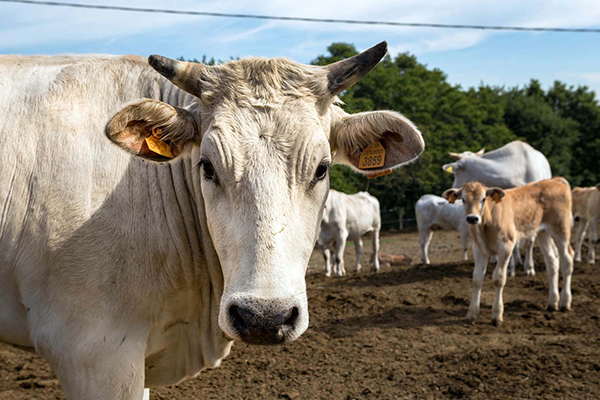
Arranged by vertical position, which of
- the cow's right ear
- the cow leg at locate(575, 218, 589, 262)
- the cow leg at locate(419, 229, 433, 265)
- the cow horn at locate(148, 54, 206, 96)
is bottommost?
the cow leg at locate(419, 229, 433, 265)

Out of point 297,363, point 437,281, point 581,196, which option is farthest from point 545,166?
point 297,363

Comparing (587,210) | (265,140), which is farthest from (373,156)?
(587,210)

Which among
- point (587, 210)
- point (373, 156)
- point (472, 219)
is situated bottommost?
point (587, 210)

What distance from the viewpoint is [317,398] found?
191 inches

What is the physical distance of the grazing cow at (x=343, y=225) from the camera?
1411 centimetres

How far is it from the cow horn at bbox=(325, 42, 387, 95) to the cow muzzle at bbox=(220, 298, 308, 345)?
1190mm

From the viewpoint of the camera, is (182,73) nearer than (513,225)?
Yes

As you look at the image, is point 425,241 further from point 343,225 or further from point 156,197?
point 156,197

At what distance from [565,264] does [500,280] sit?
1.69 meters

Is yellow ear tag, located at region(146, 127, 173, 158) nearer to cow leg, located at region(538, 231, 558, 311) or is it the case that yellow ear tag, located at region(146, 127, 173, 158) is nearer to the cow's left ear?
the cow's left ear

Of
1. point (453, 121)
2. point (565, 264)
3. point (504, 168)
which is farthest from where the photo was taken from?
point (453, 121)

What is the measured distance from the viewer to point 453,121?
102 feet

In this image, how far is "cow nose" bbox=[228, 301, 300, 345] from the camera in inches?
87.4

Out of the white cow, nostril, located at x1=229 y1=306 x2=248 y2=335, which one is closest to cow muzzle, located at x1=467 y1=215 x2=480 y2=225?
the white cow
